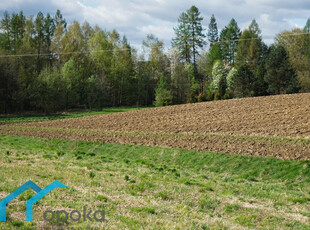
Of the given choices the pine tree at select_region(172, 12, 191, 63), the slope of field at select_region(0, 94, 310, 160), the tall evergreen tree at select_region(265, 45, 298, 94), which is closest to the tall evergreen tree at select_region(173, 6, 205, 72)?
the pine tree at select_region(172, 12, 191, 63)

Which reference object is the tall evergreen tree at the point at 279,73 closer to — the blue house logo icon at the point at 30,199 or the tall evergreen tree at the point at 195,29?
the tall evergreen tree at the point at 195,29

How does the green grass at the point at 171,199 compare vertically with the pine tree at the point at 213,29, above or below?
below

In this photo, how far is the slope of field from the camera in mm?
18359

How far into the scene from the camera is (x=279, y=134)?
20.0 m

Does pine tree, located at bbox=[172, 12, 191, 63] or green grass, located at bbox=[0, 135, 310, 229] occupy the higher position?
pine tree, located at bbox=[172, 12, 191, 63]

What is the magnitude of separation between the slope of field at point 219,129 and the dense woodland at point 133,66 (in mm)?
21377

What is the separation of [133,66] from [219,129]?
51.7 metres

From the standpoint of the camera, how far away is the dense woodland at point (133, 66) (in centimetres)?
5266

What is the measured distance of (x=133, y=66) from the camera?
73.4m

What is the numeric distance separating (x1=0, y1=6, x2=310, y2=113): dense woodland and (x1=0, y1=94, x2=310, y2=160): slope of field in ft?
70.1

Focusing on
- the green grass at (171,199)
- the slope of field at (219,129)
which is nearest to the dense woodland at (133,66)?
the slope of field at (219,129)

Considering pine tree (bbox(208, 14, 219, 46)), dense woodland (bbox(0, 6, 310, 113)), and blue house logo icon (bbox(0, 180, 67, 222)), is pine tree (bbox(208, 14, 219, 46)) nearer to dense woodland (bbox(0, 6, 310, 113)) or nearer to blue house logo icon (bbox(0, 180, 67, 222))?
dense woodland (bbox(0, 6, 310, 113))

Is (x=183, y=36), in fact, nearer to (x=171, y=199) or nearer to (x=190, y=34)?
(x=190, y=34)

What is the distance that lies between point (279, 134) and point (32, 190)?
1530cm
